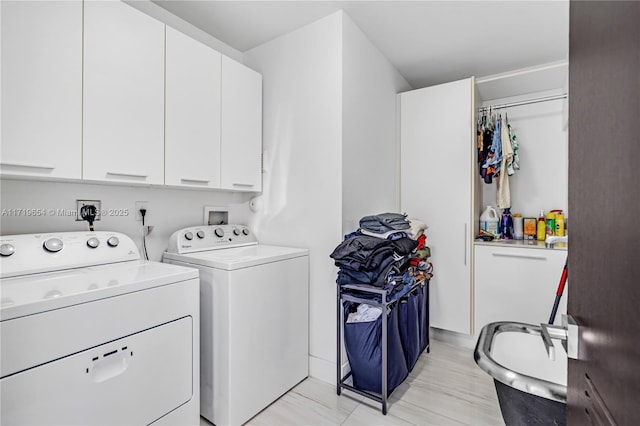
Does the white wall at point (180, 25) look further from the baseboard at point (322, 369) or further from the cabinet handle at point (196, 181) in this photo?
the baseboard at point (322, 369)

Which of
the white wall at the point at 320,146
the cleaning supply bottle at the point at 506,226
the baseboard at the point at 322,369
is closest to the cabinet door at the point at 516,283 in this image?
the cleaning supply bottle at the point at 506,226

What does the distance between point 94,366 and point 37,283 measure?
0.42 meters

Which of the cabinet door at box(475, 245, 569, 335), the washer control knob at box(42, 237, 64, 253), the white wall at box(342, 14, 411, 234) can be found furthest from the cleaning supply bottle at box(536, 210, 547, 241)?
the washer control knob at box(42, 237, 64, 253)

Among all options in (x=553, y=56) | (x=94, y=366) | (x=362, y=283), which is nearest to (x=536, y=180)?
(x=553, y=56)

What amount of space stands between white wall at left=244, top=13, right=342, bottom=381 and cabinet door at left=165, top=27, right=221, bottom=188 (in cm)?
49

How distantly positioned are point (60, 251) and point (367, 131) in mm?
2069

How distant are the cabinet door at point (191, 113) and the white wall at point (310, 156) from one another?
0.49m

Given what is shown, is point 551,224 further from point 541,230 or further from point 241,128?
point 241,128

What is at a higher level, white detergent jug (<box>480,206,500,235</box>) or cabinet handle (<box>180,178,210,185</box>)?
cabinet handle (<box>180,178,210,185</box>)

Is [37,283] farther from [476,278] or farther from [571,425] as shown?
[476,278]

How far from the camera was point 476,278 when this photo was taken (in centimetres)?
271

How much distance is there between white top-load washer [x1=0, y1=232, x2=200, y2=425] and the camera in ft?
3.36

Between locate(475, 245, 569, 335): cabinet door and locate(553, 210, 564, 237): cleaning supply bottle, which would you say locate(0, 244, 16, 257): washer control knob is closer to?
locate(475, 245, 569, 335): cabinet door

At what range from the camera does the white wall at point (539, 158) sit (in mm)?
3032
